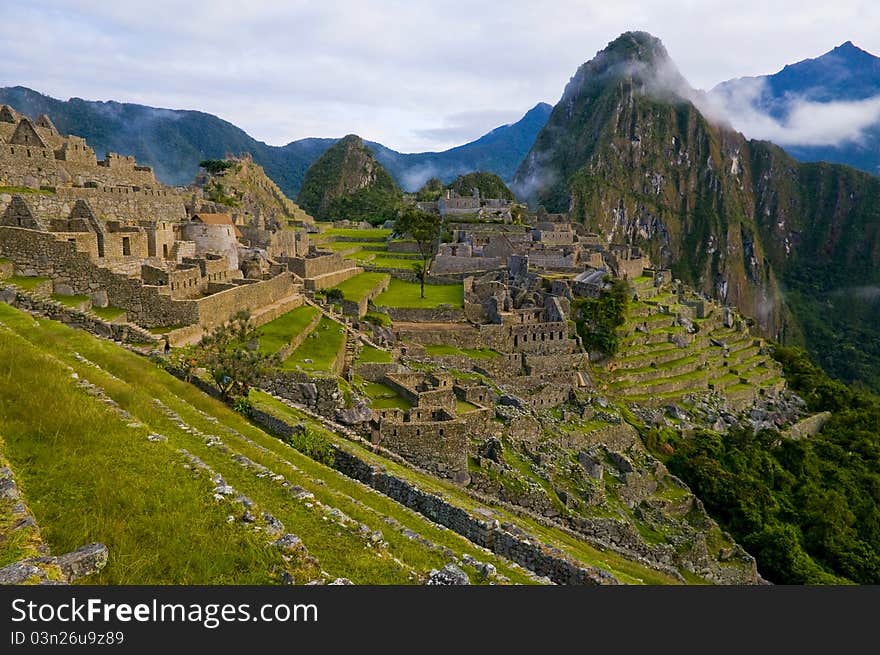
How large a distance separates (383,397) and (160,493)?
48.0 feet

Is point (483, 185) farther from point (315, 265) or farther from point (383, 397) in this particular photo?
point (383, 397)

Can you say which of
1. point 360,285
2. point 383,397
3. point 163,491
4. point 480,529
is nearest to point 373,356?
point 383,397

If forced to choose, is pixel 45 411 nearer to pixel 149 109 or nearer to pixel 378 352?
pixel 378 352

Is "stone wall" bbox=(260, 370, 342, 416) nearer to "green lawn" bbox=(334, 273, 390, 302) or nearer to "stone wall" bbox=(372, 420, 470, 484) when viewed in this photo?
"stone wall" bbox=(372, 420, 470, 484)

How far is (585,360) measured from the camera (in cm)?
3488

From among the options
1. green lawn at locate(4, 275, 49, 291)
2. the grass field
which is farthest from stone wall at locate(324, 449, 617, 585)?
green lawn at locate(4, 275, 49, 291)

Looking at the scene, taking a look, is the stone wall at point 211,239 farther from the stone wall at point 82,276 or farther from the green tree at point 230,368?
the green tree at point 230,368

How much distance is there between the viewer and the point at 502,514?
14.5m

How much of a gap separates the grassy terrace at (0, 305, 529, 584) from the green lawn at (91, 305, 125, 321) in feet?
17.9

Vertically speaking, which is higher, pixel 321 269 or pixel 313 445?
pixel 321 269

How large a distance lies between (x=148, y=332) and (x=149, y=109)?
134967mm

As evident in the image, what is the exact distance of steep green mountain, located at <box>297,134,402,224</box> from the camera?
11827cm

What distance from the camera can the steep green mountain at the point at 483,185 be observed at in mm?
108375
